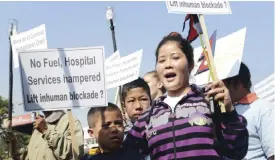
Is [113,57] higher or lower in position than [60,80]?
higher

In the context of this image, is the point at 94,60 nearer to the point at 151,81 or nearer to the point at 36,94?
the point at 36,94

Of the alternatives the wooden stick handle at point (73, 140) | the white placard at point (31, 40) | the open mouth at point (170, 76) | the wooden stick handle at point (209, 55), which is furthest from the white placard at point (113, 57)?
the open mouth at point (170, 76)

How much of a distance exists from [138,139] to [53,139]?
2.22 metres

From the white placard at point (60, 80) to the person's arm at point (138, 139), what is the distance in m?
0.96

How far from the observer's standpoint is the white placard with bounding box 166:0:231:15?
3295 mm

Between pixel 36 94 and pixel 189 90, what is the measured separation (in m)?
1.68

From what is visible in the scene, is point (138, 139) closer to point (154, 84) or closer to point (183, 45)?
point (183, 45)

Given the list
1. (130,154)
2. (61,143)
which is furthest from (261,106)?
(61,143)

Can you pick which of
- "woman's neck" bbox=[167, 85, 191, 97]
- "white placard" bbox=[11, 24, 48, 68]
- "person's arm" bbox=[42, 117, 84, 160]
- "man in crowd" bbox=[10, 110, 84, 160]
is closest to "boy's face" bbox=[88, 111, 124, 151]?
"woman's neck" bbox=[167, 85, 191, 97]

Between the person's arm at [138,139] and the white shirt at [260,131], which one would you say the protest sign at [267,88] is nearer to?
the white shirt at [260,131]

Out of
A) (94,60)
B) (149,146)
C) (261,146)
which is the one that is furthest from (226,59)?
(149,146)

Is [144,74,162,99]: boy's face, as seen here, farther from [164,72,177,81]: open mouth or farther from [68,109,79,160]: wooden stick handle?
[164,72,177,81]: open mouth

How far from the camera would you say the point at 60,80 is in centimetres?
408

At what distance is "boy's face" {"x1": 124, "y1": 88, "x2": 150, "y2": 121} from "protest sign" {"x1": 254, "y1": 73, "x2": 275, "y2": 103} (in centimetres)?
186
